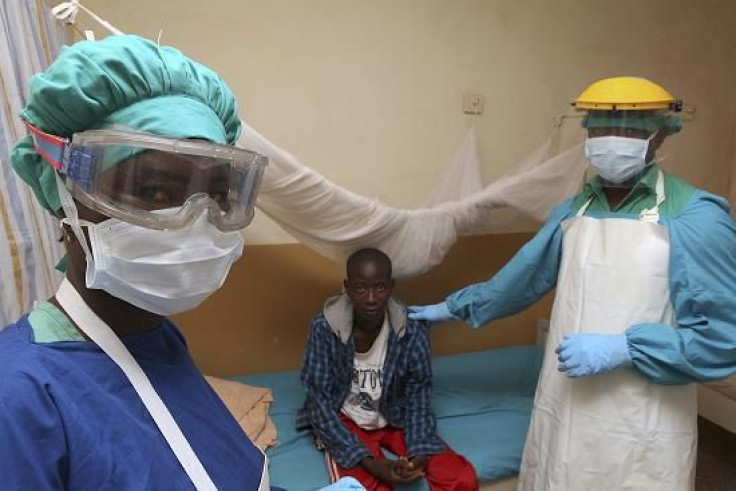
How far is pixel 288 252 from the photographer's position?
87.5 inches

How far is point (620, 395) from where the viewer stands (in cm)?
136

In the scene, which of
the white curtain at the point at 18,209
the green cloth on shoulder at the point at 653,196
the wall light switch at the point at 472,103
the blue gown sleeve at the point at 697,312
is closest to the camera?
the white curtain at the point at 18,209

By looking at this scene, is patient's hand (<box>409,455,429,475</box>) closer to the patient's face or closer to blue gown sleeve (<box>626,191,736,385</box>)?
the patient's face

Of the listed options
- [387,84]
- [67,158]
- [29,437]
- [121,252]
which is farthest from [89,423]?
[387,84]

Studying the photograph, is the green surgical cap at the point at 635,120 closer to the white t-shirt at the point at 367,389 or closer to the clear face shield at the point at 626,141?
the clear face shield at the point at 626,141

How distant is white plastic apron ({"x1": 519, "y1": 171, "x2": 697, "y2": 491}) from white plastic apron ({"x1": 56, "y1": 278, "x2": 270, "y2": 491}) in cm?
112

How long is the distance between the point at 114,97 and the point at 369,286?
4.03 ft

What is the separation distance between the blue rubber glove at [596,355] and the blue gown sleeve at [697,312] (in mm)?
26

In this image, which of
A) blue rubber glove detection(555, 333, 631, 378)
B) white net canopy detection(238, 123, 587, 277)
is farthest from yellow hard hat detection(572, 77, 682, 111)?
blue rubber glove detection(555, 333, 631, 378)

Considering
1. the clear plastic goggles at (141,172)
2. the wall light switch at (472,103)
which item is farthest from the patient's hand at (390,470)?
the wall light switch at (472,103)

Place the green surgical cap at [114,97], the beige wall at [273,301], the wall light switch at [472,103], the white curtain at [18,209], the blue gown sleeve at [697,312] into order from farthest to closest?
the wall light switch at [472,103], the beige wall at [273,301], the blue gown sleeve at [697,312], the white curtain at [18,209], the green surgical cap at [114,97]

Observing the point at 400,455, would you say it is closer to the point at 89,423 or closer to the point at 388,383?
the point at 388,383

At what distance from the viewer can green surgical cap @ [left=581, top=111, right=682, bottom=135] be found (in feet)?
4.61

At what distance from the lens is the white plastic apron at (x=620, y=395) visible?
1.34m
